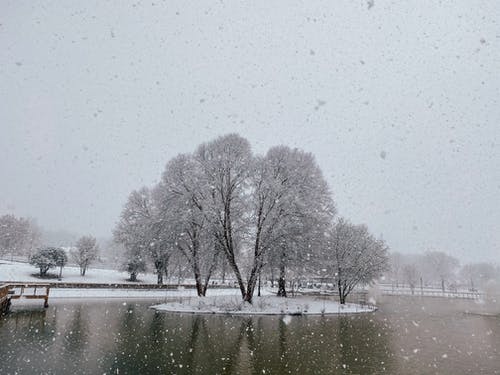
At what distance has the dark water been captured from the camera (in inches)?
440

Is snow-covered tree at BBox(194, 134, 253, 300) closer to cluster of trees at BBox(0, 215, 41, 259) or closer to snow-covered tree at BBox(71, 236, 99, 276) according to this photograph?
snow-covered tree at BBox(71, 236, 99, 276)

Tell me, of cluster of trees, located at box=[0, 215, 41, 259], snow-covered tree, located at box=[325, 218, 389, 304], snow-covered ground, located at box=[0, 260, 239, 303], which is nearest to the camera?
snow-covered tree, located at box=[325, 218, 389, 304]

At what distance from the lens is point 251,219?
32.4 meters

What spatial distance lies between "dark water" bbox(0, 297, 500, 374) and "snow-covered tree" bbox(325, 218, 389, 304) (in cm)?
1280

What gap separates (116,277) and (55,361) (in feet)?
175

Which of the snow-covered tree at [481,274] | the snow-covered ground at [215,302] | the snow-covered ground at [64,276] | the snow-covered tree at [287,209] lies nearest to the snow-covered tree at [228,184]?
the snow-covered tree at [287,209]

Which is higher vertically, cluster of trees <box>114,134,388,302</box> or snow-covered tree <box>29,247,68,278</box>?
cluster of trees <box>114,134,388,302</box>

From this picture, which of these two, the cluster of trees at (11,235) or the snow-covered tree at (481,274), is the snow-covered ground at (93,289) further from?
the snow-covered tree at (481,274)

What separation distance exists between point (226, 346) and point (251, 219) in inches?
715

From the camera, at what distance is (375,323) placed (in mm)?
24422

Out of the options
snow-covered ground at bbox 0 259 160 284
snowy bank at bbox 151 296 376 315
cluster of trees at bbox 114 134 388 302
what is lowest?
snowy bank at bbox 151 296 376 315

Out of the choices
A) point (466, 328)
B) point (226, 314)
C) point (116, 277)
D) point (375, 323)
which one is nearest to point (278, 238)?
point (226, 314)

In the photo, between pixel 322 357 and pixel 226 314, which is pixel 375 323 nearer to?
pixel 226 314

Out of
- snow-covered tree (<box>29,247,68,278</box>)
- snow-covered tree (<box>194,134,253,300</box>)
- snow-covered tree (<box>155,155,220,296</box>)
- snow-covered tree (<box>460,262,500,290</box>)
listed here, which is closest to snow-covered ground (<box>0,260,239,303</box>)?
snow-covered tree (<box>29,247,68,278</box>)
